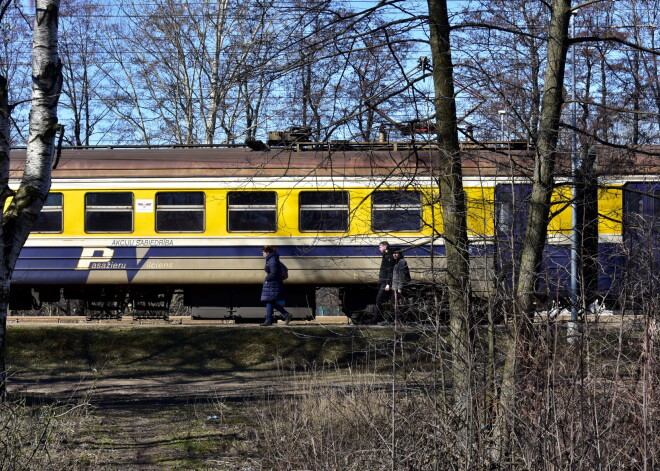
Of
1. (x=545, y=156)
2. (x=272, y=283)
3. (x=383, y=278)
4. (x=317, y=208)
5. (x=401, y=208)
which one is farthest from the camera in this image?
(x=317, y=208)

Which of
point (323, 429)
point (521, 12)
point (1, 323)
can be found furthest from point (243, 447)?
point (521, 12)

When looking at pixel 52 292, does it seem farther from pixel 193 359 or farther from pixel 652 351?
pixel 652 351

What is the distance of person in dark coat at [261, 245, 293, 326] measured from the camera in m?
14.2

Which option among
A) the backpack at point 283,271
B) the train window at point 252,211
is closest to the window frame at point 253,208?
→ the train window at point 252,211

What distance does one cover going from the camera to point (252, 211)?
15250 mm

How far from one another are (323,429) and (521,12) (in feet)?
13.7

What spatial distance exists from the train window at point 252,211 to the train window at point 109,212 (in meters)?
1.82

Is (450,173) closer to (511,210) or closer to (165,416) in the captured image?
(511,210)

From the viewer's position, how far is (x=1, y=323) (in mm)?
8352

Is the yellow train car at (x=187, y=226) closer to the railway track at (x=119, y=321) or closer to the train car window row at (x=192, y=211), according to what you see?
the train car window row at (x=192, y=211)

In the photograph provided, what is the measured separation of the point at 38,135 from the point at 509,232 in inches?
184

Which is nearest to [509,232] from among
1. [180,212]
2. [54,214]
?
[180,212]

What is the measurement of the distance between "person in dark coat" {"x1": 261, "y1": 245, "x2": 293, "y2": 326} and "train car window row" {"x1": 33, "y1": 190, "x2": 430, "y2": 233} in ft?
3.34

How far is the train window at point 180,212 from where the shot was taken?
50.3 feet
